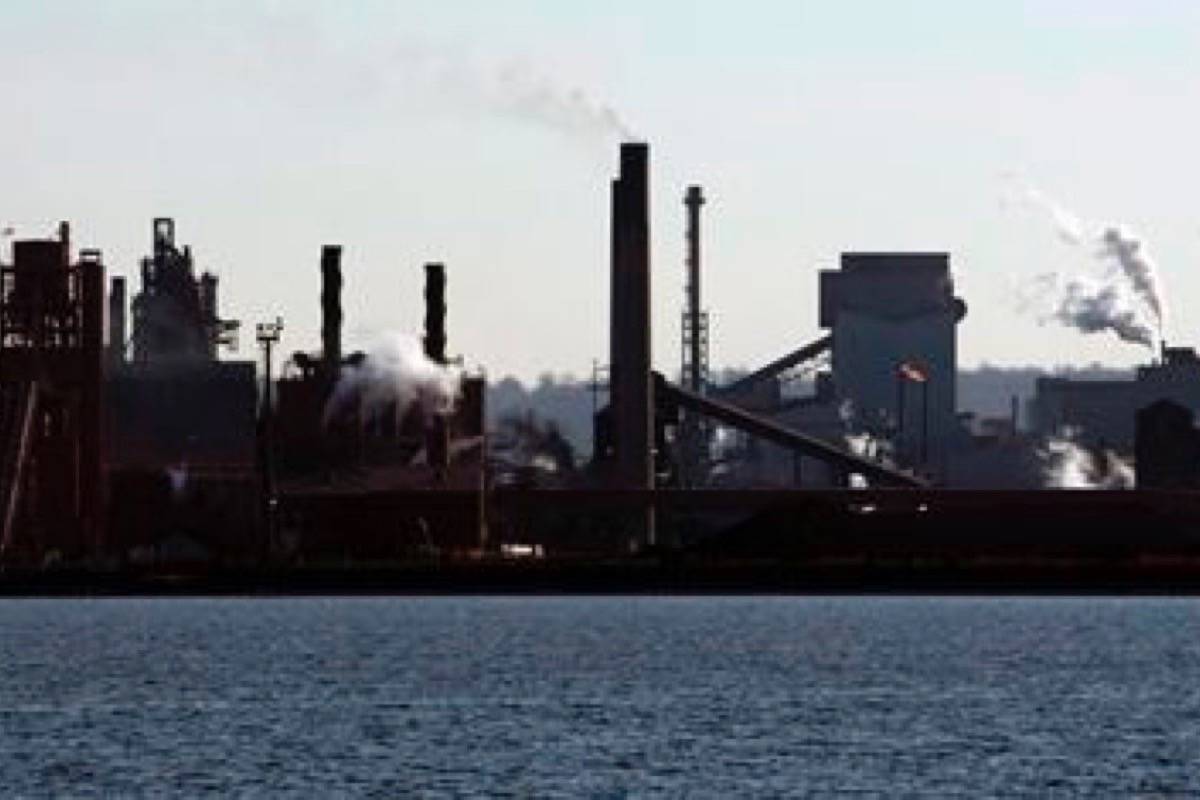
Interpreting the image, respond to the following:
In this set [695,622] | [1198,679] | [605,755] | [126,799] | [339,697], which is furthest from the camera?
[695,622]

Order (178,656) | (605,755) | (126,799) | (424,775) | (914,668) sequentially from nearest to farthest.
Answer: (126,799) → (424,775) → (605,755) → (914,668) → (178,656)

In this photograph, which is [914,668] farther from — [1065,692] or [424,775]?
[424,775]

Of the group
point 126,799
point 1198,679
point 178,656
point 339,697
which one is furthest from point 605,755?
point 178,656

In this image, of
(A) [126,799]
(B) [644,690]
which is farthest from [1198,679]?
(A) [126,799]

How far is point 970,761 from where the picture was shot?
86.6 meters

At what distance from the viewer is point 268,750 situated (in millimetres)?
89812

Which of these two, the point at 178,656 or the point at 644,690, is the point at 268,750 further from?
the point at 178,656

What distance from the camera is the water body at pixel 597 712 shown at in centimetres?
8175

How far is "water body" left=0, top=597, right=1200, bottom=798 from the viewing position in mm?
81750

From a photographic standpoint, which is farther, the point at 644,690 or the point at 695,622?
the point at 695,622

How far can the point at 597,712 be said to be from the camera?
104750mm

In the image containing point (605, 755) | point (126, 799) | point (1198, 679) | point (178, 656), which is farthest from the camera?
point (178, 656)

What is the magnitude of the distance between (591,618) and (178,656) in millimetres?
50805

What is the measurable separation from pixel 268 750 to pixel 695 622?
327 feet
